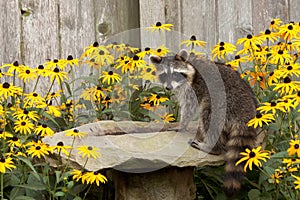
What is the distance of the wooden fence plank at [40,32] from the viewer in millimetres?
5977

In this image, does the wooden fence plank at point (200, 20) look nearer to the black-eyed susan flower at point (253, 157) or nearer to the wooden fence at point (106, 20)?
the wooden fence at point (106, 20)

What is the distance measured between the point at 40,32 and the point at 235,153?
2297 mm

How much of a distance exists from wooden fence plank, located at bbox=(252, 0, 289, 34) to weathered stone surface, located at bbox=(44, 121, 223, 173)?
1.74m

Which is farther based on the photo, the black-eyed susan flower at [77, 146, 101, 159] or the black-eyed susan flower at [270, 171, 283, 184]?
the black-eyed susan flower at [270, 171, 283, 184]

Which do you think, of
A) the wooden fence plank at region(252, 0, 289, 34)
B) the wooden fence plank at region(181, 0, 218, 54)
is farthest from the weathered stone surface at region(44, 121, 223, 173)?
the wooden fence plank at region(252, 0, 289, 34)

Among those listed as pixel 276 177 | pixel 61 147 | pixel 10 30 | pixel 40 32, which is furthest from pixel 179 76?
pixel 10 30

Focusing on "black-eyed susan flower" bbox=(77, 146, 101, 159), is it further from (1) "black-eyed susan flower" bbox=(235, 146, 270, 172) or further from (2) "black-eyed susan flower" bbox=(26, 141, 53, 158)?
(1) "black-eyed susan flower" bbox=(235, 146, 270, 172)

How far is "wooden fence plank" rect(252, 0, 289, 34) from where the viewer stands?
6352 millimetres

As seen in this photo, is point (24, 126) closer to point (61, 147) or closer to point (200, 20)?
point (61, 147)

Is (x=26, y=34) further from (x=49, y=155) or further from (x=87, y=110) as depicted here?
(x=49, y=155)

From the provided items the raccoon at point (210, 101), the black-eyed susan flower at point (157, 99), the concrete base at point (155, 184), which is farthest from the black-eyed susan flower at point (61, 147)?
the black-eyed susan flower at point (157, 99)

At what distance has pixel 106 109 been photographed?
525 cm

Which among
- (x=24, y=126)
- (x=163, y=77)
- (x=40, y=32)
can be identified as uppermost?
(x=40, y=32)

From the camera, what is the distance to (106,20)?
242 inches
